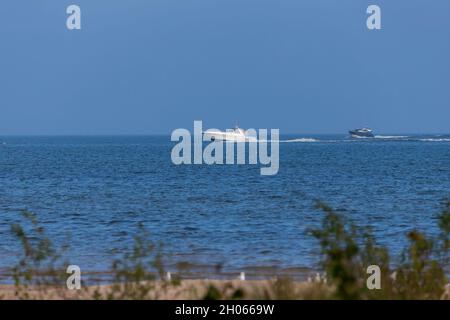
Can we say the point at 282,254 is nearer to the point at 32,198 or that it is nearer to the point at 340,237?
the point at 340,237

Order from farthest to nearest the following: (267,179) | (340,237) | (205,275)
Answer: (267,179) < (205,275) < (340,237)

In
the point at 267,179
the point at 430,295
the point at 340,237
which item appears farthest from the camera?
the point at 267,179

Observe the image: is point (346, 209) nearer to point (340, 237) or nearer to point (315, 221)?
point (315, 221)

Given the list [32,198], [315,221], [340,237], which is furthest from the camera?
[32,198]

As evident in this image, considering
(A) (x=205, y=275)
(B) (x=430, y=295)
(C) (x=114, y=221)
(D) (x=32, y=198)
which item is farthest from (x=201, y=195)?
(B) (x=430, y=295)

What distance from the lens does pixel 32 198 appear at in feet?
137

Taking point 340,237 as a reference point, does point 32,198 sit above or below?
below

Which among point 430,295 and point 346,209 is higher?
point 430,295

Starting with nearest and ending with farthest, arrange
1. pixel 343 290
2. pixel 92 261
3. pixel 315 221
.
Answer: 1. pixel 343 290
2. pixel 92 261
3. pixel 315 221

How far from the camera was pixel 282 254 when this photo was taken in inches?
828
